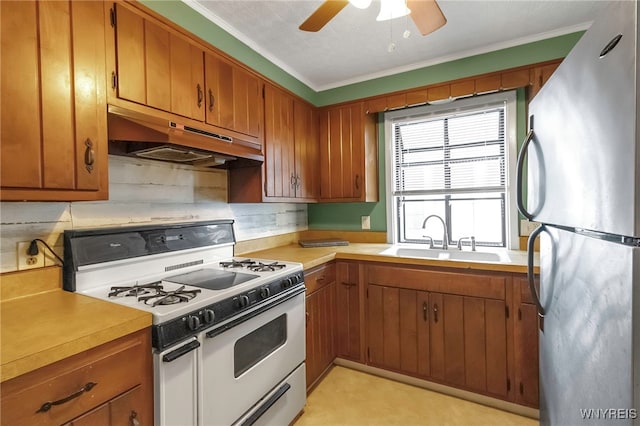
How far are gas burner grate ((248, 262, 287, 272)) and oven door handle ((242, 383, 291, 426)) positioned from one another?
25.8 inches

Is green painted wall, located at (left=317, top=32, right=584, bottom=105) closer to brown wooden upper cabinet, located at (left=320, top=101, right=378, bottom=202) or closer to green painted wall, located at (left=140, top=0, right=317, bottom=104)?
brown wooden upper cabinet, located at (left=320, top=101, right=378, bottom=202)

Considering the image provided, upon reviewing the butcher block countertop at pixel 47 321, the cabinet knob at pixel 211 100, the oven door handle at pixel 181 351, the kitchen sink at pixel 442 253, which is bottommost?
the oven door handle at pixel 181 351

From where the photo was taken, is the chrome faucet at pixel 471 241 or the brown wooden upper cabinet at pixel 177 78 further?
the chrome faucet at pixel 471 241

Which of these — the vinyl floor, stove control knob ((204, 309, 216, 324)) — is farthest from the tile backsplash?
the vinyl floor

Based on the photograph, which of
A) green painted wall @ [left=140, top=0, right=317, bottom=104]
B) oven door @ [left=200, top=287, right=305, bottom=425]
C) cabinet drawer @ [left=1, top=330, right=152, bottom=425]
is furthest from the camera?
green painted wall @ [left=140, top=0, right=317, bottom=104]

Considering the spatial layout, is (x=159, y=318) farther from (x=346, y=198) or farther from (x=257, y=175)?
(x=346, y=198)

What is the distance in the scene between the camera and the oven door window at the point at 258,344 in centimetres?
140

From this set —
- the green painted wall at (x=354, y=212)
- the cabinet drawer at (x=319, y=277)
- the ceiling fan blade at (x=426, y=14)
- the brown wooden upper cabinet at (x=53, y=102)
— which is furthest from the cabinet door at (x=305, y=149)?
the brown wooden upper cabinet at (x=53, y=102)

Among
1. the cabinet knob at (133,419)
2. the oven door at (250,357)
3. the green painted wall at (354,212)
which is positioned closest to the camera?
the cabinet knob at (133,419)

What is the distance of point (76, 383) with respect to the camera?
849 millimetres

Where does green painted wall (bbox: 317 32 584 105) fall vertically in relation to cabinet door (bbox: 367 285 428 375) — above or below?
above

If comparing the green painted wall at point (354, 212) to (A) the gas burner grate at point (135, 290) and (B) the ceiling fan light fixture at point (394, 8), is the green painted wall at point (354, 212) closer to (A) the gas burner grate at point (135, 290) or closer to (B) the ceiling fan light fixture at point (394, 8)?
(B) the ceiling fan light fixture at point (394, 8)

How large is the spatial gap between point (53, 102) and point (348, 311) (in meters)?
2.14

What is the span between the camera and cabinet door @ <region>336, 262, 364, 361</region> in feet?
7.63
